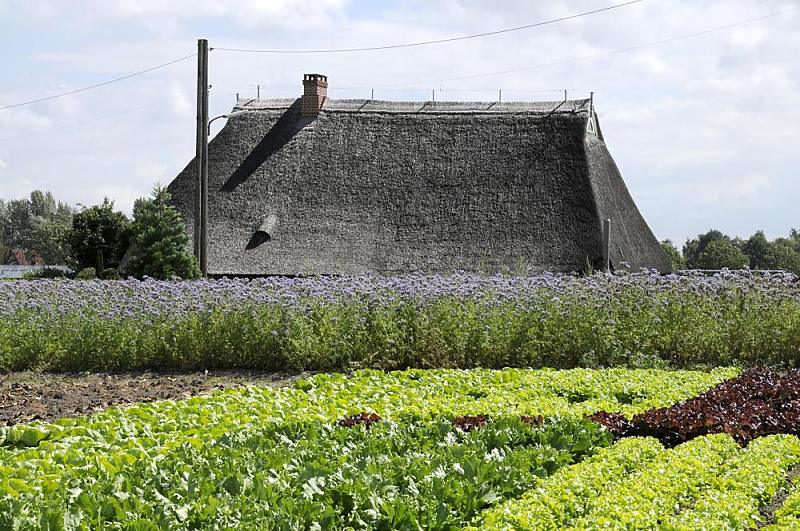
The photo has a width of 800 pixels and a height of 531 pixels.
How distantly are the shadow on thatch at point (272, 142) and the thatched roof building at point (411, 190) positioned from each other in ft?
0.14

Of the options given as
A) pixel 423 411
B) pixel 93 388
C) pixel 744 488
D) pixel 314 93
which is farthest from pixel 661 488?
pixel 314 93

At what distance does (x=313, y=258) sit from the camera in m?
21.3

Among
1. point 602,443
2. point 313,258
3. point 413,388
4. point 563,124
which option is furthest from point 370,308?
point 563,124

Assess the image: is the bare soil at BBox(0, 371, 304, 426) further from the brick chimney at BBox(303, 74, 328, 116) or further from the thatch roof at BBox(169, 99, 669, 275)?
the brick chimney at BBox(303, 74, 328, 116)

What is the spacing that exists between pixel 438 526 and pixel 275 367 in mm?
6981

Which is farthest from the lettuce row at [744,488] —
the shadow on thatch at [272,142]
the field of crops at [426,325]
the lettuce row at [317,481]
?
the shadow on thatch at [272,142]

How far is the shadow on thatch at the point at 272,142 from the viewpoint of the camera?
2431cm

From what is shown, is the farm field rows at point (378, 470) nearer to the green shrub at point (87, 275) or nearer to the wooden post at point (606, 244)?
the wooden post at point (606, 244)

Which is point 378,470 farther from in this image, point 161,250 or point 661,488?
point 161,250

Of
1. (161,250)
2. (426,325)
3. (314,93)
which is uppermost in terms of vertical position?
(314,93)

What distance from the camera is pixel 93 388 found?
9.46 metres

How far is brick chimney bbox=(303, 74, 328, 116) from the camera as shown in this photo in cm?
2581

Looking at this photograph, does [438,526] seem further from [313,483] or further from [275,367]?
[275,367]

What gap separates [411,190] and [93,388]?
14048 mm
